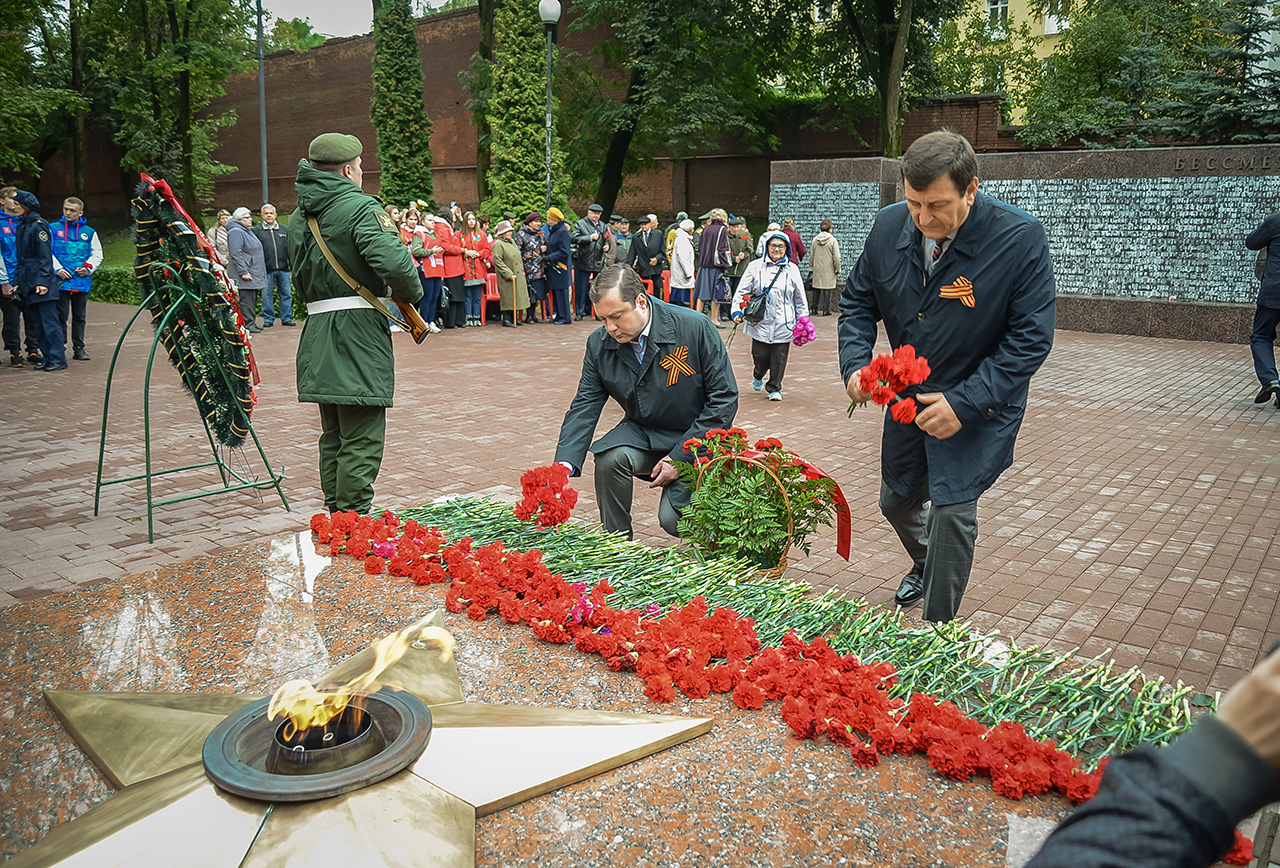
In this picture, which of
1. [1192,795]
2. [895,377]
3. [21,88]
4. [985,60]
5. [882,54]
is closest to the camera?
[1192,795]

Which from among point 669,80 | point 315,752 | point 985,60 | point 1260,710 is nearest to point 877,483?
point 315,752

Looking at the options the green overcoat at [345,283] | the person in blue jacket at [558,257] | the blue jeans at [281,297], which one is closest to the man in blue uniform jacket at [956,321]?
the green overcoat at [345,283]

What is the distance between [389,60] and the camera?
26.8 meters

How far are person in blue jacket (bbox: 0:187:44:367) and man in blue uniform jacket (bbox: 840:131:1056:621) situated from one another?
36.1 ft

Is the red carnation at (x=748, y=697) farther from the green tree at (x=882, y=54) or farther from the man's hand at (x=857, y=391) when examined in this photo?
the green tree at (x=882, y=54)

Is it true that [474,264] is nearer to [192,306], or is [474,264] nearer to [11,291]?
[11,291]

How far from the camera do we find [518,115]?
23891 mm

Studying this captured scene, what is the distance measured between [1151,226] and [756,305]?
349 inches

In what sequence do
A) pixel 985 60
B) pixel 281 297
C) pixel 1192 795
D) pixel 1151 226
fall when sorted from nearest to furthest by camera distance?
pixel 1192 795 < pixel 1151 226 < pixel 281 297 < pixel 985 60

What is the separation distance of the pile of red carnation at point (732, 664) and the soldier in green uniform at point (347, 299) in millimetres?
972

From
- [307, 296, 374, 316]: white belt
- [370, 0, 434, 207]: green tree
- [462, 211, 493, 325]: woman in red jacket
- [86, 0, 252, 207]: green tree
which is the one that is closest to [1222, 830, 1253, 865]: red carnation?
[307, 296, 374, 316]: white belt

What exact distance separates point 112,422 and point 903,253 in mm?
7582

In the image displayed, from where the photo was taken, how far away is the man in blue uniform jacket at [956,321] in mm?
3314

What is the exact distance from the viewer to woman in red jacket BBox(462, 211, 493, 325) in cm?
1608
